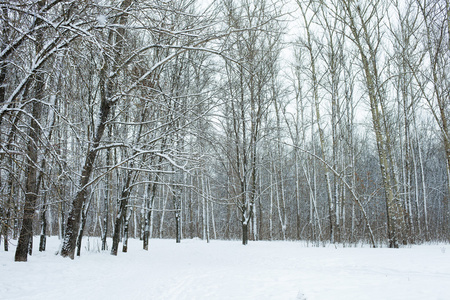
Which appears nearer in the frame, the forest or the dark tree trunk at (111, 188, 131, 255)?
the forest

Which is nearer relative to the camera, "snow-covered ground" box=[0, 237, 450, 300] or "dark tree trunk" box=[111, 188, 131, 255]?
"snow-covered ground" box=[0, 237, 450, 300]

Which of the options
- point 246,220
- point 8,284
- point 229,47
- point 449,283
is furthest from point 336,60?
point 8,284

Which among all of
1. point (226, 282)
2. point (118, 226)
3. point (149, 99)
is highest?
point (149, 99)

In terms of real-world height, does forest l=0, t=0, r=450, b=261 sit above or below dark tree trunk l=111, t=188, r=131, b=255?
above

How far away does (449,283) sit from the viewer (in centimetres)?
380

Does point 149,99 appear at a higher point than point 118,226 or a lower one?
higher

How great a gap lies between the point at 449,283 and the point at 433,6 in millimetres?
8206

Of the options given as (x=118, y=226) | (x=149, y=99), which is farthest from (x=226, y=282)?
(x=118, y=226)

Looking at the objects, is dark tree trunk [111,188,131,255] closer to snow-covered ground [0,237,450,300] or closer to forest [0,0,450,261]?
forest [0,0,450,261]

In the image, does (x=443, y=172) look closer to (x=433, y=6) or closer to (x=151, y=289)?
(x=433, y=6)

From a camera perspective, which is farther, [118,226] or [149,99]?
[118,226]

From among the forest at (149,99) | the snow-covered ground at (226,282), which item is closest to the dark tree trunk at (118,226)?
the forest at (149,99)

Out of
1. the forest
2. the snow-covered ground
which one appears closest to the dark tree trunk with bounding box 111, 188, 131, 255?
the forest

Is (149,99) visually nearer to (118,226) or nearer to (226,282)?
(226,282)
